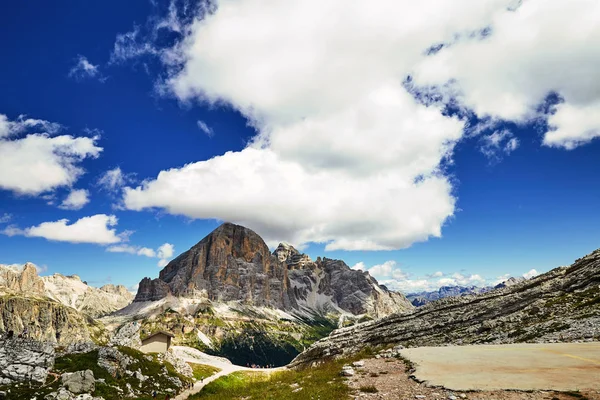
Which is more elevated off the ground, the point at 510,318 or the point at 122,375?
the point at 510,318

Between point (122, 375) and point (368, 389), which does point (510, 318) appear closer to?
point (368, 389)

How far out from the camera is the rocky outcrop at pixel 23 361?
33375mm

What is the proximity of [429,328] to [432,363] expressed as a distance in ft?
109

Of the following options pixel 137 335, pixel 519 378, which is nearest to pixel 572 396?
pixel 519 378

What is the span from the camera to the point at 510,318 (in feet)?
154

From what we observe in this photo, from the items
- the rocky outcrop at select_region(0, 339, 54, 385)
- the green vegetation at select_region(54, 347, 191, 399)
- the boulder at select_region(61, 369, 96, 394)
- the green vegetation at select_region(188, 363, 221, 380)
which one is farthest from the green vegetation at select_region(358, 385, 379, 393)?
the green vegetation at select_region(188, 363, 221, 380)

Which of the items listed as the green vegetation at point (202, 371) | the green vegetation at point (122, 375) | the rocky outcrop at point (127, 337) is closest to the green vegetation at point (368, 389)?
the green vegetation at point (122, 375)

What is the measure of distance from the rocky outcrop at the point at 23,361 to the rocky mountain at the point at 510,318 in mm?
43822

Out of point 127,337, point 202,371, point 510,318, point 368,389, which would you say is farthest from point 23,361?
point 510,318

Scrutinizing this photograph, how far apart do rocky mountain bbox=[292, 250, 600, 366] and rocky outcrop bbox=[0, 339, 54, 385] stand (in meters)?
43.8

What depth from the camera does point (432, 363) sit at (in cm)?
2509

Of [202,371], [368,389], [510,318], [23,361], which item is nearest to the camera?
[368,389]

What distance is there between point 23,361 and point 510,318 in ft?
206

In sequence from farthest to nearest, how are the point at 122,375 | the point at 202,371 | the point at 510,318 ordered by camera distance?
the point at 202,371 → the point at 510,318 → the point at 122,375
